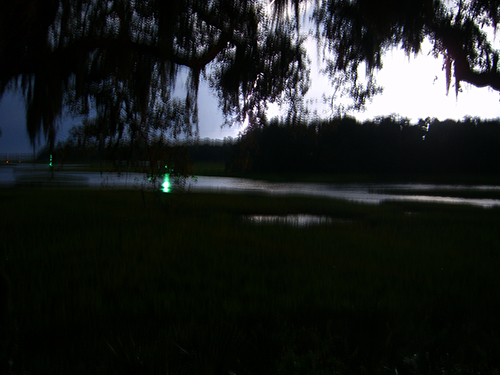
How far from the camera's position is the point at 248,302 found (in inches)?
149

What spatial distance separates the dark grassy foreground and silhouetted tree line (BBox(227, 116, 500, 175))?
128ft

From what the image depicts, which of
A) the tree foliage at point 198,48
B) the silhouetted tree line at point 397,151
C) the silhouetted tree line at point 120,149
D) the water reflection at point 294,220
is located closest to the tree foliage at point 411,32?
the tree foliage at point 198,48

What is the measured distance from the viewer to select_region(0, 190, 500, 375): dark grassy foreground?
261cm

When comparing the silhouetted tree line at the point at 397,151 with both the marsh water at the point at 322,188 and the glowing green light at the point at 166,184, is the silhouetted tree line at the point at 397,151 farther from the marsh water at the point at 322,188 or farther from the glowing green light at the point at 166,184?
the glowing green light at the point at 166,184

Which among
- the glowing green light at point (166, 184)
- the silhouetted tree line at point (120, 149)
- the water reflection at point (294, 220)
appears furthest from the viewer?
the glowing green light at point (166, 184)

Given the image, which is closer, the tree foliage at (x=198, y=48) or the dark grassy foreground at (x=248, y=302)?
the dark grassy foreground at (x=248, y=302)

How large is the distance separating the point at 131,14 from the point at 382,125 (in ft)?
170

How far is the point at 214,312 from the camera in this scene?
3.44 meters

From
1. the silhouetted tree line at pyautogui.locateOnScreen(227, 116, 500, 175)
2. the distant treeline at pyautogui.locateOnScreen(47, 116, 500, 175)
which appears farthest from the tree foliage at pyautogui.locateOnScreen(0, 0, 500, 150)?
the silhouetted tree line at pyautogui.locateOnScreen(227, 116, 500, 175)

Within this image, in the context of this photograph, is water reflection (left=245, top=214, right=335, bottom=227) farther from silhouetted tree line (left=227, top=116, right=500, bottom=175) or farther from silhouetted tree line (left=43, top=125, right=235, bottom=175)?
silhouetted tree line (left=227, top=116, right=500, bottom=175)

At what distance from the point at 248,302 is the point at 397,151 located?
52053mm

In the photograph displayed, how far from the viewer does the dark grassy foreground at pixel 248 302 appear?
103 inches

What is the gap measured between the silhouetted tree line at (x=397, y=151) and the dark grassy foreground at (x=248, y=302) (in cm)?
3888

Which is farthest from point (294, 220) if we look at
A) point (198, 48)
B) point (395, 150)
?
point (395, 150)
